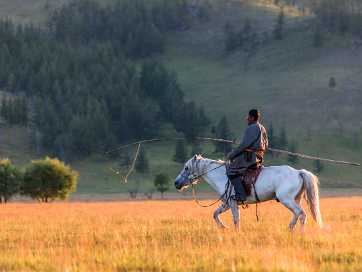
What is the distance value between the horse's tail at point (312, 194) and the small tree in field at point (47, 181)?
164 ft

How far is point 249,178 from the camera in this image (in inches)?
858

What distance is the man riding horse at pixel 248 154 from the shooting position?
71.5 ft

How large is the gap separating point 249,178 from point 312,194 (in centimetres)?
151

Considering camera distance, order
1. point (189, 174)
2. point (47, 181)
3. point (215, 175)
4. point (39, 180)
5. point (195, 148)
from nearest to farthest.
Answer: point (215, 175), point (189, 174), point (39, 180), point (47, 181), point (195, 148)

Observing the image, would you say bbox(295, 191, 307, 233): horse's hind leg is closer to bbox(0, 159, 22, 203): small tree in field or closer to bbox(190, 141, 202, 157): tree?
bbox(0, 159, 22, 203): small tree in field

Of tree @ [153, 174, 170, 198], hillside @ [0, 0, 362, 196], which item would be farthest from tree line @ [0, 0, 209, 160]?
tree @ [153, 174, 170, 198]

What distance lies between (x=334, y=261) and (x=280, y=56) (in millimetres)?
184410

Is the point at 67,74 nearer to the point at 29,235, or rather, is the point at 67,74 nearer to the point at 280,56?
the point at 280,56

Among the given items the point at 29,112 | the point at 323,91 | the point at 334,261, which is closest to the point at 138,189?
the point at 29,112

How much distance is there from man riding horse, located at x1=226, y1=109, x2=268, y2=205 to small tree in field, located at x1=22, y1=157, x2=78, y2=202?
49.2 metres

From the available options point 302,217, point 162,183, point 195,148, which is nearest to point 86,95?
→ point 195,148

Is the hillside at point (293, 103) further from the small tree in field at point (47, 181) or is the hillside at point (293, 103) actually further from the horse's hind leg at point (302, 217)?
the horse's hind leg at point (302, 217)

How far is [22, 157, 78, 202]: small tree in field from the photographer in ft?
229

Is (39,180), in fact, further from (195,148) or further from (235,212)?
(195,148)
